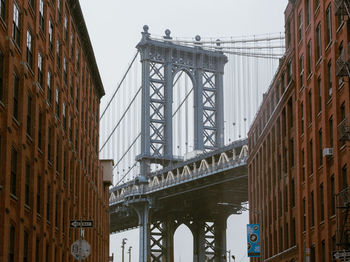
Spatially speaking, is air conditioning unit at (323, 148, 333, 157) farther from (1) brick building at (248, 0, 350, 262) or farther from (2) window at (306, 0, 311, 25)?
(2) window at (306, 0, 311, 25)

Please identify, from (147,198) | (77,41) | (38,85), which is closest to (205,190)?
(147,198)

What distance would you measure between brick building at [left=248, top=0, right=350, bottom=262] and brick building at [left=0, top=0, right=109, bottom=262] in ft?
50.1

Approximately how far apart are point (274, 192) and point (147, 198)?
2303 inches

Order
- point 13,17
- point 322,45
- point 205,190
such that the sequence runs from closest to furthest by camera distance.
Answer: point 13,17, point 322,45, point 205,190

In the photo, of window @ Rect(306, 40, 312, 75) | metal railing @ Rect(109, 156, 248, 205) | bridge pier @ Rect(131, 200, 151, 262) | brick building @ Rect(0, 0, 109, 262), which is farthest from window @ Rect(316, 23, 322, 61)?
bridge pier @ Rect(131, 200, 151, 262)

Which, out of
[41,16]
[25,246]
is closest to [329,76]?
[41,16]

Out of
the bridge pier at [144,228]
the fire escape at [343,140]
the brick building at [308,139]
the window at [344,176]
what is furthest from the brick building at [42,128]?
the bridge pier at [144,228]

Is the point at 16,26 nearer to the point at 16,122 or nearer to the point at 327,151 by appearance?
the point at 16,122

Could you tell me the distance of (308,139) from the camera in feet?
188

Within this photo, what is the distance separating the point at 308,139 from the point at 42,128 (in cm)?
2138

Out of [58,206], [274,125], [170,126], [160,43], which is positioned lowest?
[58,206]

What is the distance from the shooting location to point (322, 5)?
52219mm

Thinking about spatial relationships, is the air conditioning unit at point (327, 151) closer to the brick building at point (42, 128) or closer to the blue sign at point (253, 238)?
the brick building at point (42, 128)

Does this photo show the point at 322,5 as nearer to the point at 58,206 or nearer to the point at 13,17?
the point at 58,206
